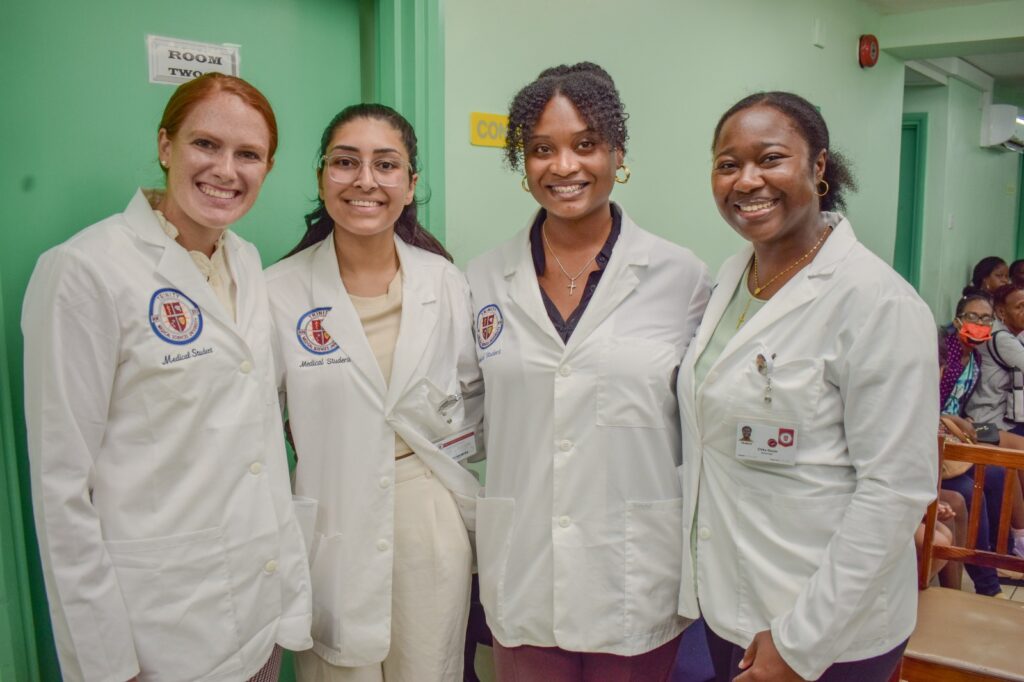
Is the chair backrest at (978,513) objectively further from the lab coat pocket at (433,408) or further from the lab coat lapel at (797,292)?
the lab coat pocket at (433,408)

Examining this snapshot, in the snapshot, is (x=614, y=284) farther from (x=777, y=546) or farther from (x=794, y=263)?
(x=777, y=546)

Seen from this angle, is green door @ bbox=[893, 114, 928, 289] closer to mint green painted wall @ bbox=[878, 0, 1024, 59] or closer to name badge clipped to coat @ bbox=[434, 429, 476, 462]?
mint green painted wall @ bbox=[878, 0, 1024, 59]

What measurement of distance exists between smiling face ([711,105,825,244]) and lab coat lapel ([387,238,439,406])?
0.64m

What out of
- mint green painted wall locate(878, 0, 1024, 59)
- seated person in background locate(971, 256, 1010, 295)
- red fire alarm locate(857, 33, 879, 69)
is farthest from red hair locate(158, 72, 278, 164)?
seated person in background locate(971, 256, 1010, 295)

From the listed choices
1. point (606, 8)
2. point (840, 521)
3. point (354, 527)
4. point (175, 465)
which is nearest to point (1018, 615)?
point (840, 521)

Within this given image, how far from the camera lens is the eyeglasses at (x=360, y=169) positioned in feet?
5.30

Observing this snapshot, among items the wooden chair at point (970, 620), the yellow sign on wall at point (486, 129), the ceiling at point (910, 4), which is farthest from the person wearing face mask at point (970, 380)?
the yellow sign on wall at point (486, 129)

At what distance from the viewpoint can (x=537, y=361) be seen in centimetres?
157

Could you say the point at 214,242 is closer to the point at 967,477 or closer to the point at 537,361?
the point at 537,361

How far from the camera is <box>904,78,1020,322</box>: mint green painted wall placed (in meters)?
6.61

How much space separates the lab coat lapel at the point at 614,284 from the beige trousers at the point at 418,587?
0.43 meters

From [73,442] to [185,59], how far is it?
0.97 meters

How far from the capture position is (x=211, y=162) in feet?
4.47

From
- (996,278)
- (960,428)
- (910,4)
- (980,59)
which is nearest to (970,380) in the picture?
(960,428)
